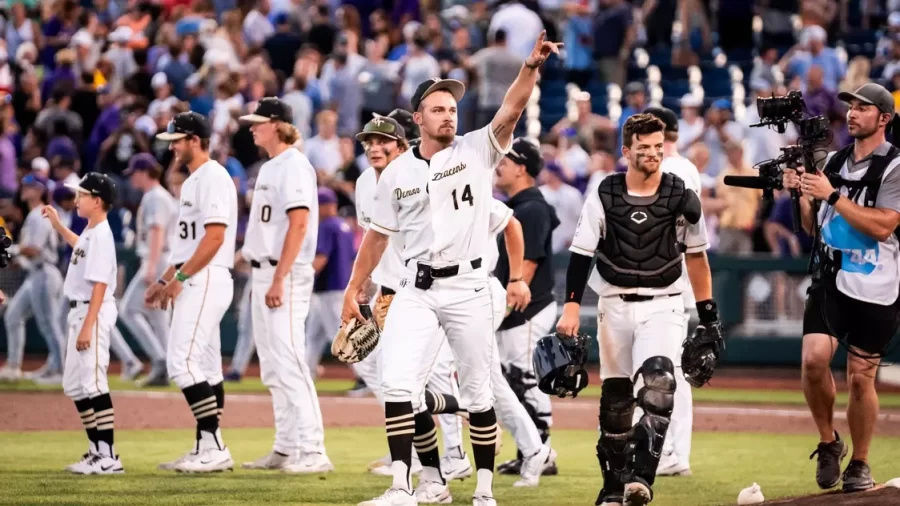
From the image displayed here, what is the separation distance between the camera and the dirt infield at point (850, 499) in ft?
24.4

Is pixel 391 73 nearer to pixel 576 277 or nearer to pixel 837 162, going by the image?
pixel 837 162

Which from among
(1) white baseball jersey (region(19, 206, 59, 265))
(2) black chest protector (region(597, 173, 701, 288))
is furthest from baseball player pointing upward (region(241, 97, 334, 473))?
(1) white baseball jersey (region(19, 206, 59, 265))

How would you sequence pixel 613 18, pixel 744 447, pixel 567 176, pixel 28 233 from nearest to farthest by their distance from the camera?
pixel 744 447
pixel 28 233
pixel 567 176
pixel 613 18

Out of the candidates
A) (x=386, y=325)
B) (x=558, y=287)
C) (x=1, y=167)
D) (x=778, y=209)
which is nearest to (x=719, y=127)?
(x=778, y=209)

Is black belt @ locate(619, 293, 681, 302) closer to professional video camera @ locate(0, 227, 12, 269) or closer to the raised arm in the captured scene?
the raised arm

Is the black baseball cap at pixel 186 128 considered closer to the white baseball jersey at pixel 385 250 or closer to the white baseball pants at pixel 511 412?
the white baseball jersey at pixel 385 250

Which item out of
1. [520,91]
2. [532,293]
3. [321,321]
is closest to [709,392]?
[321,321]

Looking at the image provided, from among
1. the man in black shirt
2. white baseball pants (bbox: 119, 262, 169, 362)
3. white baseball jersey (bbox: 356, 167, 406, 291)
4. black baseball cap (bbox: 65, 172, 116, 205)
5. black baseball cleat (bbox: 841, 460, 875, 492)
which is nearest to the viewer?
black baseball cleat (bbox: 841, 460, 875, 492)

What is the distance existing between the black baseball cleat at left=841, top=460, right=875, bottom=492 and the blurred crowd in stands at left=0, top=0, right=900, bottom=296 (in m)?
8.70

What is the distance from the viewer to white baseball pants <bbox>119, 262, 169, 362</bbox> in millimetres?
16234

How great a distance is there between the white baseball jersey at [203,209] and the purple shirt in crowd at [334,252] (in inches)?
233

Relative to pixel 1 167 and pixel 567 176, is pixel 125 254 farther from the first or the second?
pixel 567 176

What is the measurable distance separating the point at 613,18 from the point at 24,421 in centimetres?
1184

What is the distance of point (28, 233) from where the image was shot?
1673 centimetres
